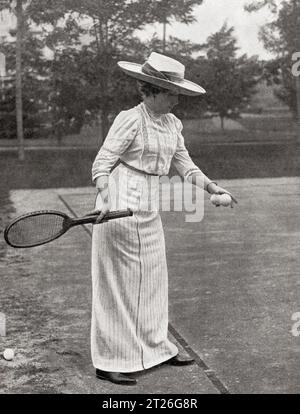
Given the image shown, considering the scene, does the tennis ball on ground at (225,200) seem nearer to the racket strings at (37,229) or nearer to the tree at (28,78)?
the racket strings at (37,229)

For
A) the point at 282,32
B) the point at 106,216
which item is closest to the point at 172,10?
the point at 282,32

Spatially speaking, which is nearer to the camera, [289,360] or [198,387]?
[198,387]

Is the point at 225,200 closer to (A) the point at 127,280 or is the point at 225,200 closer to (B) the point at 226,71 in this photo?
(A) the point at 127,280

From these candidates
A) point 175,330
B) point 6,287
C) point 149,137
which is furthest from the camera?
point 6,287

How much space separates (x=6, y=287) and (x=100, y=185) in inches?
109

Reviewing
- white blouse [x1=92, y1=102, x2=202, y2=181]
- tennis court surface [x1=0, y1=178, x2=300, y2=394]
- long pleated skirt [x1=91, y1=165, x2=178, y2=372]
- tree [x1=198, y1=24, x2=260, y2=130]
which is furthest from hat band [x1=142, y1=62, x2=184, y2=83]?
tree [x1=198, y1=24, x2=260, y2=130]

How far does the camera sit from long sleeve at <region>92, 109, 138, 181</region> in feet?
14.0

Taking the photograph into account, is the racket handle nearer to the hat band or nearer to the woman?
the woman

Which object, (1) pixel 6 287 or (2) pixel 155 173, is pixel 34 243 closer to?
(2) pixel 155 173

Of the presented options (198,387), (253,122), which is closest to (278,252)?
(198,387)

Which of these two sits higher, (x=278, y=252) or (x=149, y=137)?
(x=149, y=137)

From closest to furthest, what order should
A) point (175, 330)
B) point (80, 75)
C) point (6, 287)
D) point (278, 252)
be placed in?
point (175, 330) < point (6, 287) < point (278, 252) < point (80, 75)

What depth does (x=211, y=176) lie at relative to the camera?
14.9 meters

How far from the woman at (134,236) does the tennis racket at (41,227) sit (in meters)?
0.16
